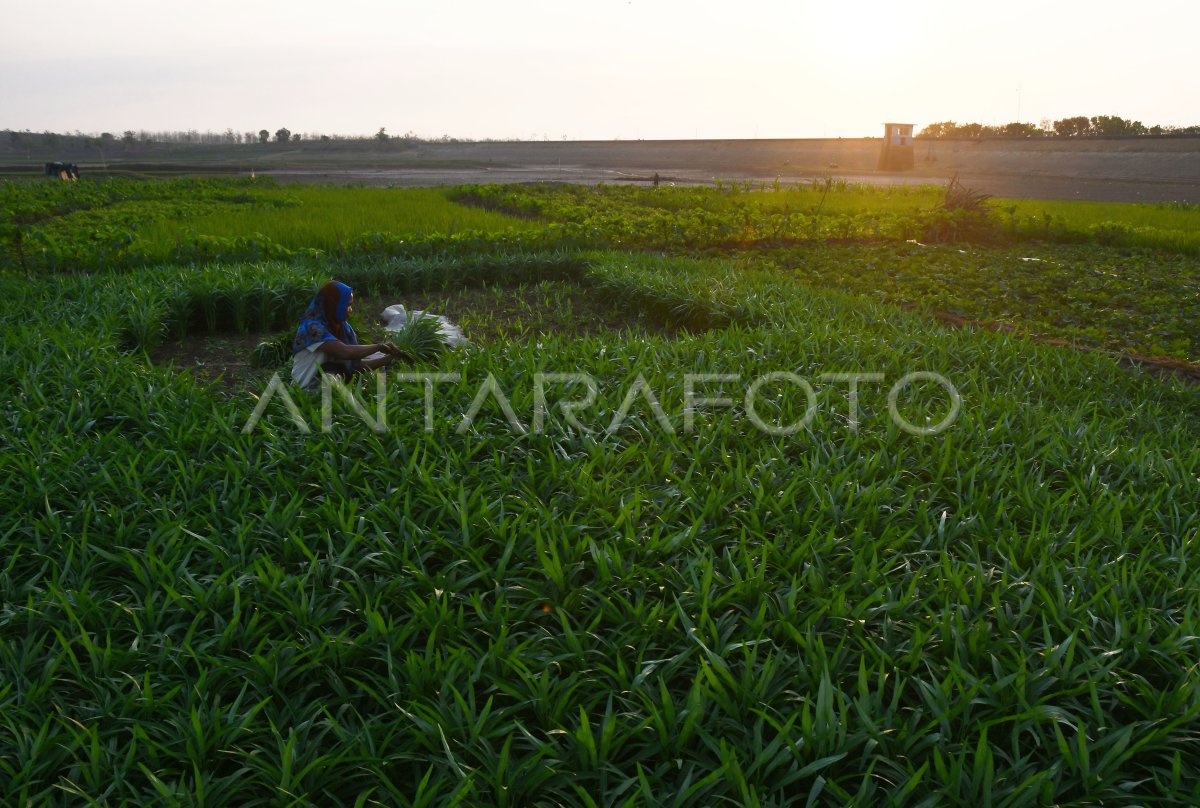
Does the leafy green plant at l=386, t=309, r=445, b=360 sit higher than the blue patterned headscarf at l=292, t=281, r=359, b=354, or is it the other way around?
the blue patterned headscarf at l=292, t=281, r=359, b=354

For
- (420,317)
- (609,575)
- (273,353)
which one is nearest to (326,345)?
(420,317)

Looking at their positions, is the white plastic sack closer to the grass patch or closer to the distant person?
the distant person

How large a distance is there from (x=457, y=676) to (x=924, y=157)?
1568 inches

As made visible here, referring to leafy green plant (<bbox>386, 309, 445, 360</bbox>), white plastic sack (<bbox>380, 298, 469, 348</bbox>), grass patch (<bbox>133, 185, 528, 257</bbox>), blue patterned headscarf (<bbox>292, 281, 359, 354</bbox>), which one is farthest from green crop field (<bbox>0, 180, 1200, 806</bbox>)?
grass patch (<bbox>133, 185, 528, 257</bbox>)

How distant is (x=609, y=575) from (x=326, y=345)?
255cm

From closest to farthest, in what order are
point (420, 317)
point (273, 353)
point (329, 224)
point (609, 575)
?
point (609, 575) → point (420, 317) → point (273, 353) → point (329, 224)

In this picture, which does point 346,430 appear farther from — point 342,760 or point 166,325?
point 166,325

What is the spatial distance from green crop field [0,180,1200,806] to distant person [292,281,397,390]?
314mm

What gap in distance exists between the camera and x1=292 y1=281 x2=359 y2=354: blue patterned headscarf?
444 centimetres

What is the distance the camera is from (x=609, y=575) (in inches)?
100

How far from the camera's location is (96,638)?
2.29m

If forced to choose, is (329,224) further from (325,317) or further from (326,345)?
(326,345)

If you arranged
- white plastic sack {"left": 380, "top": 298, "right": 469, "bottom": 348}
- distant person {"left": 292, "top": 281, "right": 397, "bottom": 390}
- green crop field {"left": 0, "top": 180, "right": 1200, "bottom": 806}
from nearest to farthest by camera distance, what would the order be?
green crop field {"left": 0, "top": 180, "right": 1200, "bottom": 806}
distant person {"left": 292, "top": 281, "right": 397, "bottom": 390}
white plastic sack {"left": 380, "top": 298, "right": 469, "bottom": 348}

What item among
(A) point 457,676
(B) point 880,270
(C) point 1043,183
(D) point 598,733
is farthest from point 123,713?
(C) point 1043,183
